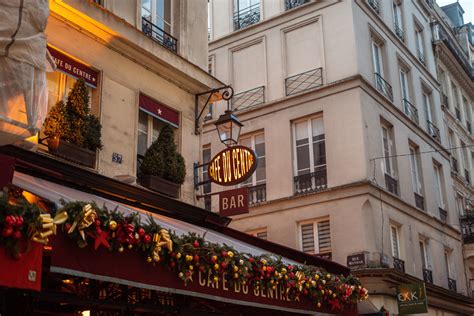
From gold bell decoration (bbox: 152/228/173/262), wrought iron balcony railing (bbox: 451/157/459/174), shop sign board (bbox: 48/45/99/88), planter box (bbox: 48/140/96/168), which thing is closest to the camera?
gold bell decoration (bbox: 152/228/173/262)

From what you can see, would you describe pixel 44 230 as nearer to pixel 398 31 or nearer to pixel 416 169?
pixel 416 169

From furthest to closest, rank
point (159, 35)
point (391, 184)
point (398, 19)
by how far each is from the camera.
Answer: point (398, 19), point (391, 184), point (159, 35)

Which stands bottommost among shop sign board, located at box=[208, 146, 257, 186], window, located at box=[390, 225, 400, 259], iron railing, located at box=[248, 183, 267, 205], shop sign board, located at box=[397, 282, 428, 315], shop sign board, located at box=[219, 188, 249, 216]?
Answer: shop sign board, located at box=[397, 282, 428, 315]

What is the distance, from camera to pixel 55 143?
8883 mm

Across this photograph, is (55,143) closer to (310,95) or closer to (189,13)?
(189,13)

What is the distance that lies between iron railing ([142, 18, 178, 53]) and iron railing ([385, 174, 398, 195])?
10.5 m

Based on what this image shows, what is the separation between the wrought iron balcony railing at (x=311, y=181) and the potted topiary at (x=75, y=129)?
11157 mm

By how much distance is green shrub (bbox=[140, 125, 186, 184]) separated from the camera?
420 inches

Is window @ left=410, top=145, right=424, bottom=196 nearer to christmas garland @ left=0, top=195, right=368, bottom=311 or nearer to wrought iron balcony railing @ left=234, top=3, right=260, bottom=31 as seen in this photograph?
wrought iron balcony railing @ left=234, top=3, right=260, bottom=31

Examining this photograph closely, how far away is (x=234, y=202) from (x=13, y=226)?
6.27 metres

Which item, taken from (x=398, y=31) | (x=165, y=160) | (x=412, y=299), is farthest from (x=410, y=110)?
(x=165, y=160)

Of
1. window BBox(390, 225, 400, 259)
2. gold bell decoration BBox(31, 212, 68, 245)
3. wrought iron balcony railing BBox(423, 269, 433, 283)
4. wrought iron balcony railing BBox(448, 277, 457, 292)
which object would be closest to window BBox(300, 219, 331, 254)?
window BBox(390, 225, 400, 259)

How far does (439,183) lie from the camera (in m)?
25.5

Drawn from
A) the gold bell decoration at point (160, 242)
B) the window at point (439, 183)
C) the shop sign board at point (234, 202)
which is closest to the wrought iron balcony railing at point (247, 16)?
the window at point (439, 183)
